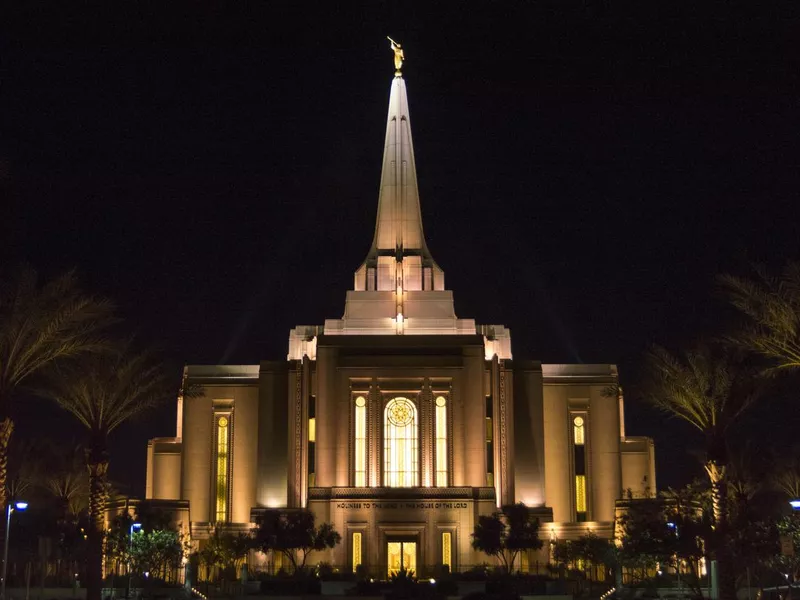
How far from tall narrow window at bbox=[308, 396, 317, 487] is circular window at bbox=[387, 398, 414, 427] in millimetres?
3713

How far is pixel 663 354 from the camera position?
4006 cm

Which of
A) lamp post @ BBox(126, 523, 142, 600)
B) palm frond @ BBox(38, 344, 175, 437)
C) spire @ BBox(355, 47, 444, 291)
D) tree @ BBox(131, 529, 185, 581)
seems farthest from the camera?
spire @ BBox(355, 47, 444, 291)

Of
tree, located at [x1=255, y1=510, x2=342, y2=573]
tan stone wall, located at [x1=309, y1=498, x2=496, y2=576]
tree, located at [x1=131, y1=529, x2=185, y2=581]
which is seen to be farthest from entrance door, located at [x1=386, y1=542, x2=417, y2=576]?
tree, located at [x1=131, y1=529, x2=185, y2=581]

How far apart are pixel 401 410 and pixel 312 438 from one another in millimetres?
4733

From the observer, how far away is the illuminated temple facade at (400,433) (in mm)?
56188

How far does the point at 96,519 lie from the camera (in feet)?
135

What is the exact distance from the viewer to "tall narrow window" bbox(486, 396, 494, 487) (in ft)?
194

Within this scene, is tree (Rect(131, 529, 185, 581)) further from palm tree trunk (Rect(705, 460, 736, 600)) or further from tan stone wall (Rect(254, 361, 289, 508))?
palm tree trunk (Rect(705, 460, 736, 600))

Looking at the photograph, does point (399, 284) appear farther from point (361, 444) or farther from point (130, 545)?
point (130, 545)

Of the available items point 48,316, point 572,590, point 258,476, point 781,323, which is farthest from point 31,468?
point 781,323

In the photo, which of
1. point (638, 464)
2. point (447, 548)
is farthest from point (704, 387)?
point (638, 464)

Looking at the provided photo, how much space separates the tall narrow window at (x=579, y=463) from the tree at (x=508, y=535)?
8.32m

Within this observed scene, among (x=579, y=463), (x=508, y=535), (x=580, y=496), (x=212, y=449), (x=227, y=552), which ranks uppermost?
(x=212, y=449)

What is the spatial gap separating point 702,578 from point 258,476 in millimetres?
21878
